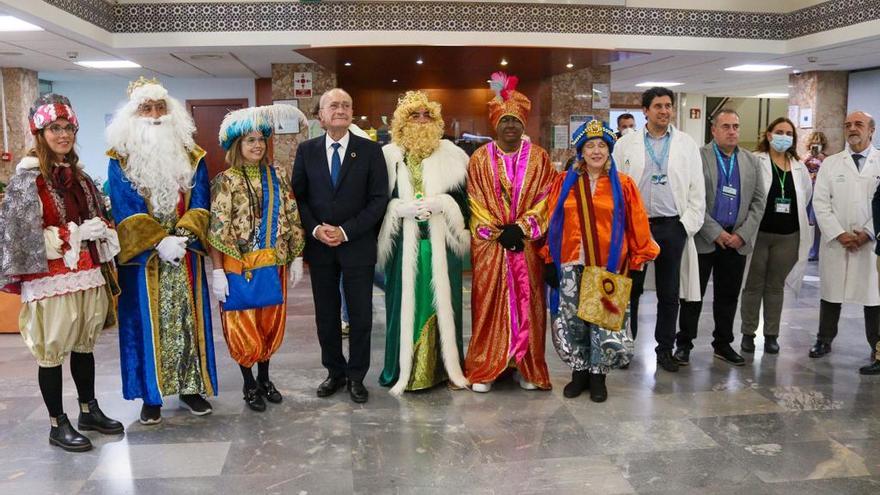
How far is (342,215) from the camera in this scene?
12.7 ft

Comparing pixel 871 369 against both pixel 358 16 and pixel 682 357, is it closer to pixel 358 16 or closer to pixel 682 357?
pixel 682 357

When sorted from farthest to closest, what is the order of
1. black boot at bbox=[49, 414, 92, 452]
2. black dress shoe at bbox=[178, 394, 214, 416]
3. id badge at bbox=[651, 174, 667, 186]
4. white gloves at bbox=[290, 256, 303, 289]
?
id badge at bbox=[651, 174, 667, 186] → white gloves at bbox=[290, 256, 303, 289] → black dress shoe at bbox=[178, 394, 214, 416] → black boot at bbox=[49, 414, 92, 452]

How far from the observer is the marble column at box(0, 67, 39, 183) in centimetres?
938

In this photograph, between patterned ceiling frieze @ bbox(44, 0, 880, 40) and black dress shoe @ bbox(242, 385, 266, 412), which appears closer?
black dress shoe @ bbox(242, 385, 266, 412)

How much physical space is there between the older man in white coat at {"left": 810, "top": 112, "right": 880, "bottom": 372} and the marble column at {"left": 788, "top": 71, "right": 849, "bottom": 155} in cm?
633

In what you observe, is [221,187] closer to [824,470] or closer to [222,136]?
[222,136]

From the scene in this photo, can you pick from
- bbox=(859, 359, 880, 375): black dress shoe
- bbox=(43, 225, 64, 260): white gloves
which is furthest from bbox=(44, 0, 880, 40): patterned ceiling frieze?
bbox=(43, 225, 64, 260): white gloves

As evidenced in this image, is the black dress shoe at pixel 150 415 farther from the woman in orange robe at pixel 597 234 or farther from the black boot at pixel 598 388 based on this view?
the black boot at pixel 598 388

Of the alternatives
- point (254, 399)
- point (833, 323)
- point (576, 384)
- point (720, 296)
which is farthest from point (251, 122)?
point (833, 323)

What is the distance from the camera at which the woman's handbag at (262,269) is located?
144 inches

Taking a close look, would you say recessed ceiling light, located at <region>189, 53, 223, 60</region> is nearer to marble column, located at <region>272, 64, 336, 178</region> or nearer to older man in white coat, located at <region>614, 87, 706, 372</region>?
marble column, located at <region>272, 64, 336, 178</region>

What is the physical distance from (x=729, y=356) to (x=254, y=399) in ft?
10.2

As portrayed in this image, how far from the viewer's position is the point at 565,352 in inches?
157

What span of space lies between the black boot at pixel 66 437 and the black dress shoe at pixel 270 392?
931 millimetres
